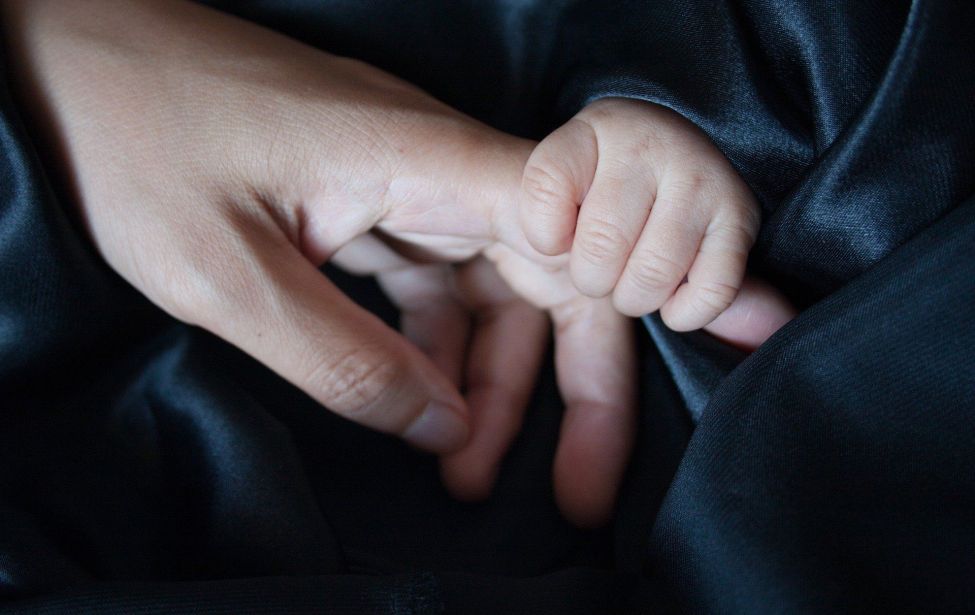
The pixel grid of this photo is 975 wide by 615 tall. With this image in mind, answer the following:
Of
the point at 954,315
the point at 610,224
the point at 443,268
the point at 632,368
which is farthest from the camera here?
the point at 443,268

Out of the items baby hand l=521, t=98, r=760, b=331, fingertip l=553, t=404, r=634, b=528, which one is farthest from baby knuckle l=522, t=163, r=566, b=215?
fingertip l=553, t=404, r=634, b=528

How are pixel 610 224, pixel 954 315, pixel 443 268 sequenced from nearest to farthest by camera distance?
pixel 954 315
pixel 610 224
pixel 443 268

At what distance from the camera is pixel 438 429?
62cm

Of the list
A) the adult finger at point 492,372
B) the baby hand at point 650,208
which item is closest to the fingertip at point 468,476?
the adult finger at point 492,372

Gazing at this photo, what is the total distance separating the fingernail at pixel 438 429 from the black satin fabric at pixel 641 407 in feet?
0.12

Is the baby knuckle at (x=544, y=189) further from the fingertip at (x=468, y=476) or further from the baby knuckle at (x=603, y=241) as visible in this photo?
the fingertip at (x=468, y=476)

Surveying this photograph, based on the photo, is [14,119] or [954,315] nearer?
[954,315]

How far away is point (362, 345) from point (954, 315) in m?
0.41

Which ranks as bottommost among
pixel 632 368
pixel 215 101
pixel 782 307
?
pixel 632 368

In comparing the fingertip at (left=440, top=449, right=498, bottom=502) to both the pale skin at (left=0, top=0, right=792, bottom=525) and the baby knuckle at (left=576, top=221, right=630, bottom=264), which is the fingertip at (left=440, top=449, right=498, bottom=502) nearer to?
the pale skin at (left=0, top=0, right=792, bottom=525)

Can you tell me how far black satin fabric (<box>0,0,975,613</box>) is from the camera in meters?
0.42

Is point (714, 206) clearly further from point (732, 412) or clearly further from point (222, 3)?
point (222, 3)

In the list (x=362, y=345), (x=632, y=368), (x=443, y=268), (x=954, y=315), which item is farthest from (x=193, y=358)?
(x=954, y=315)

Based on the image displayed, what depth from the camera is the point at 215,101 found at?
0.59 m
